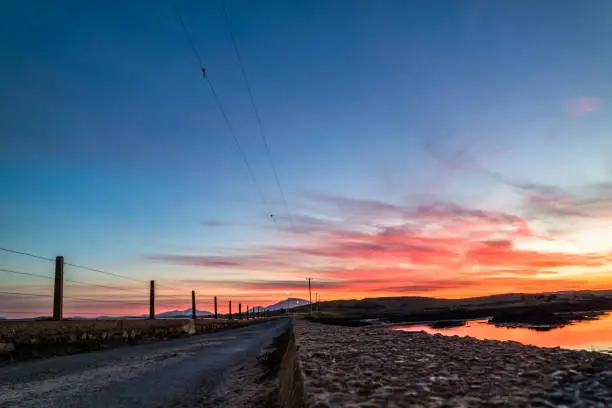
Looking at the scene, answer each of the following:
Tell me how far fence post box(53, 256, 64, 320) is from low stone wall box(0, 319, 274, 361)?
73 cm

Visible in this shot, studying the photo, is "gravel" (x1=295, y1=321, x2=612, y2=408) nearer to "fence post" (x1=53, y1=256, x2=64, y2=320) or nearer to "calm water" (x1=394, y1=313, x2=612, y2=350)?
"calm water" (x1=394, y1=313, x2=612, y2=350)

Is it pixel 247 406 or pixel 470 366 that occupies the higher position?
pixel 470 366

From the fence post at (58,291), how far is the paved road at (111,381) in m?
3.37

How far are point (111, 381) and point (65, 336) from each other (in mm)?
8695

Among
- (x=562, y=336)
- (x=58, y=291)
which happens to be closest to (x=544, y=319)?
(x=562, y=336)

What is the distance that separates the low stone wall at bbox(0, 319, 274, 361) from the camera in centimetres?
1512

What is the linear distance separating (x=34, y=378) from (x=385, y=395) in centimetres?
1199

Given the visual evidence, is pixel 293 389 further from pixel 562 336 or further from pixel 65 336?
pixel 562 336

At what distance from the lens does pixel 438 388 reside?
4.52 metres

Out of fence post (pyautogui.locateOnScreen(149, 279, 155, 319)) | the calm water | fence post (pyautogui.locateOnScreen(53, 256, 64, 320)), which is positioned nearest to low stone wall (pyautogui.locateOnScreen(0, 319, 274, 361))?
fence post (pyautogui.locateOnScreen(53, 256, 64, 320))

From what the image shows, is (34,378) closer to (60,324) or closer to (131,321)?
(60,324)

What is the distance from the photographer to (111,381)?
11742 millimetres

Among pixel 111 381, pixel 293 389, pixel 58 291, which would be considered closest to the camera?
pixel 293 389

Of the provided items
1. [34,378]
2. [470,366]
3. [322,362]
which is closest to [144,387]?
[34,378]
